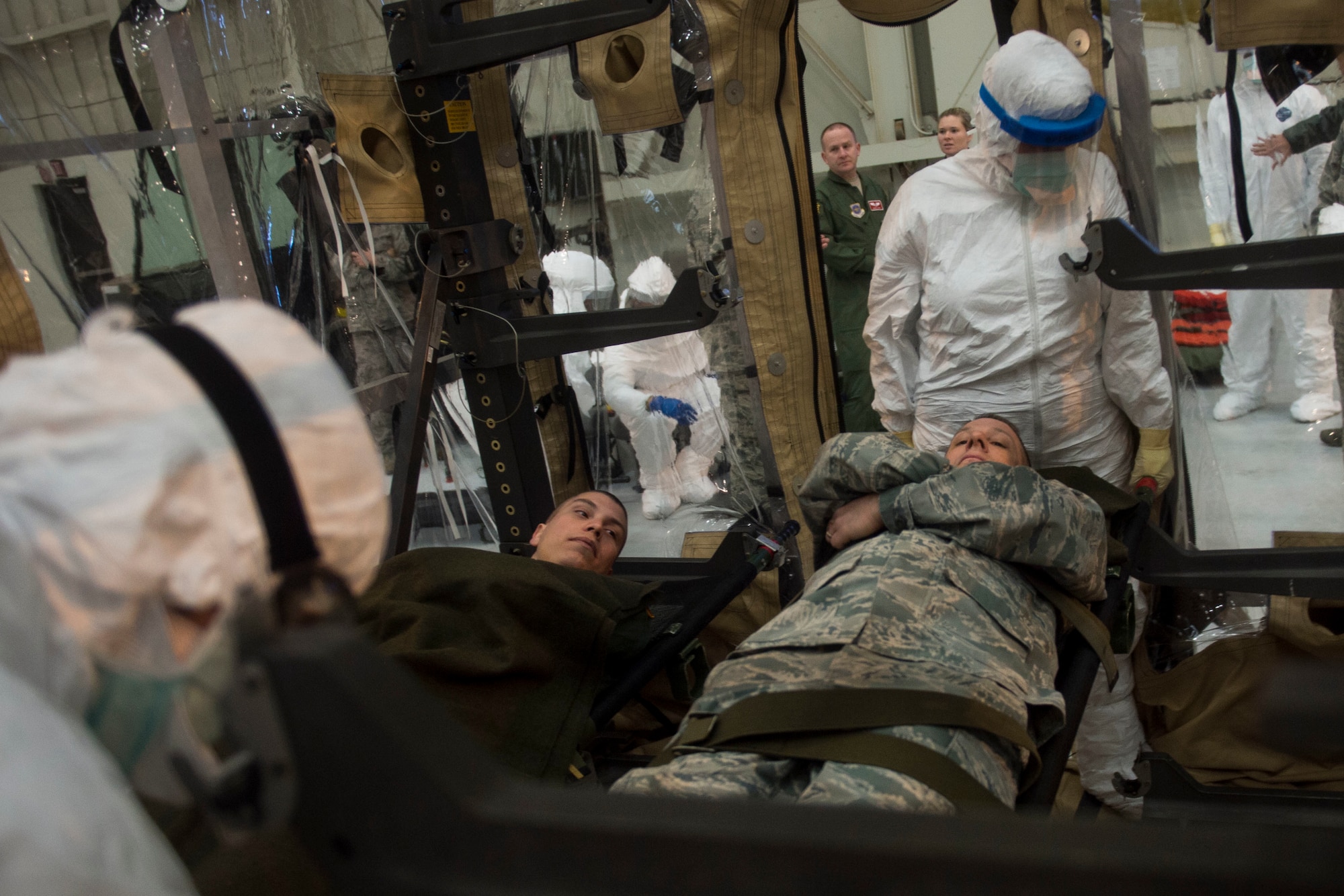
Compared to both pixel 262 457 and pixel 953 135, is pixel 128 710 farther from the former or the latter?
pixel 953 135

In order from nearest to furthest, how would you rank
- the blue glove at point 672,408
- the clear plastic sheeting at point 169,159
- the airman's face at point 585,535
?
the airman's face at point 585,535 < the clear plastic sheeting at point 169,159 < the blue glove at point 672,408

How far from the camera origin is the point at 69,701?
713 millimetres

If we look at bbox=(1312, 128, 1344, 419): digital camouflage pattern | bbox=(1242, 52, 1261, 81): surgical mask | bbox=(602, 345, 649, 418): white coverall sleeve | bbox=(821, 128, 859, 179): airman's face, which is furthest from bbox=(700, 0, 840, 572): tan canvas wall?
bbox=(821, 128, 859, 179): airman's face

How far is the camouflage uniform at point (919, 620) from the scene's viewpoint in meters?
1.67

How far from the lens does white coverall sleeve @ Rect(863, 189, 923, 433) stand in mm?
2982

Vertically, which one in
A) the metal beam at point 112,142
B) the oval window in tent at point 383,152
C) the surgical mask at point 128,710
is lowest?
the surgical mask at point 128,710

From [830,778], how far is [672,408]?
1.88 metres

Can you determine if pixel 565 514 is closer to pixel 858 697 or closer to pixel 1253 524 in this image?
pixel 858 697

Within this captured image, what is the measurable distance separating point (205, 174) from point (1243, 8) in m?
2.77

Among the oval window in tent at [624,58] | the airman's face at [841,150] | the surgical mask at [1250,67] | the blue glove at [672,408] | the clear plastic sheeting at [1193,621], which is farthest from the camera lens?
the airman's face at [841,150]

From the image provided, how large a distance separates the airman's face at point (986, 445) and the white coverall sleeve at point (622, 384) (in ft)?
3.52

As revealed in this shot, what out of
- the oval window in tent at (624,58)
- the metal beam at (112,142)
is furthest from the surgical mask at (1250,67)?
the metal beam at (112,142)

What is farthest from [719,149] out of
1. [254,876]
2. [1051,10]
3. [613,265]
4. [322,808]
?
[322,808]

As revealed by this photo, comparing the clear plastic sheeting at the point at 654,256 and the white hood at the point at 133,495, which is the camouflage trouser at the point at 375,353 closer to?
the clear plastic sheeting at the point at 654,256
